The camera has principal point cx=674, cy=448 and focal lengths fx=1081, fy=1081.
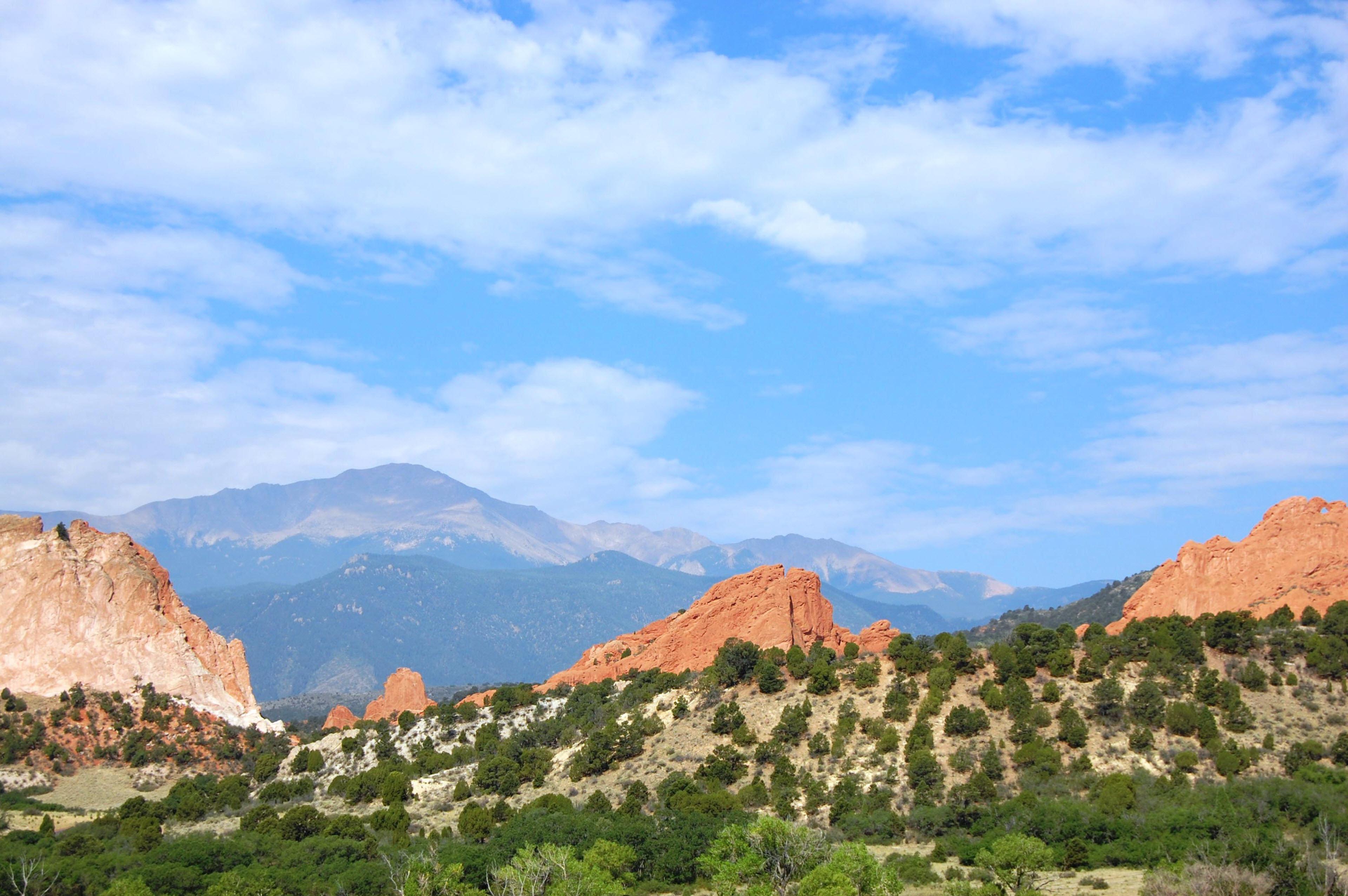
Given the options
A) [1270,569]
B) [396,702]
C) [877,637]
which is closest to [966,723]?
[877,637]

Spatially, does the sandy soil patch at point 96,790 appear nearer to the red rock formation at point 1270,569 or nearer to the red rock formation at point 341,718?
the red rock formation at point 341,718

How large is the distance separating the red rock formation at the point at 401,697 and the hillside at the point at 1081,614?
48991 mm

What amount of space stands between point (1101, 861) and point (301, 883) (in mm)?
30478

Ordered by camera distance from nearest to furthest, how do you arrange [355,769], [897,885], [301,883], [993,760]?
1. [897,885]
2. [301,883]
3. [993,760]
4. [355,769]

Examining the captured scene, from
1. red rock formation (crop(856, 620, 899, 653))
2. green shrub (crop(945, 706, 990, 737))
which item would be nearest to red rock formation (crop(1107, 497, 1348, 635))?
red rock formation (crop(856, 620, 899, 653))

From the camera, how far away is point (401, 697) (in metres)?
93.6

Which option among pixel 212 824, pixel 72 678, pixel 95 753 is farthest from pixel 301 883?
pixel 72 678

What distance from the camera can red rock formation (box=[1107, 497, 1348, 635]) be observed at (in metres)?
68.7

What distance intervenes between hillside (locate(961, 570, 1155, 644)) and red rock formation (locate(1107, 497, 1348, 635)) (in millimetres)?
24708

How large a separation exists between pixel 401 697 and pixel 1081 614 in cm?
7330

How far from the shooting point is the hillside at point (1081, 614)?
10781 cm

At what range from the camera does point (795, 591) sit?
255ft

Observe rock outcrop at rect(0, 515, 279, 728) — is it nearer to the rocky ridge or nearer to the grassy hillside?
the grassy hillside

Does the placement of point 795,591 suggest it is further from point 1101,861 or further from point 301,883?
point 301,883
